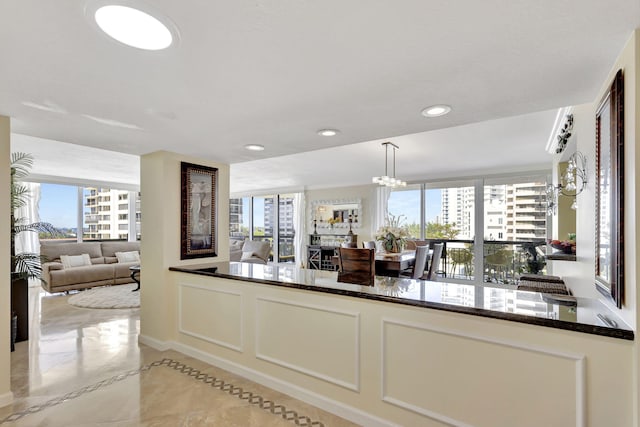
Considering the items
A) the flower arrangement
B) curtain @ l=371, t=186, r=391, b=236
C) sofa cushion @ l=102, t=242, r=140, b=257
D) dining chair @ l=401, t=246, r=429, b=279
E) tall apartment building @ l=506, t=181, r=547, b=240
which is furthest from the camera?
curtain @ l=371, t=186, r=391, b=236

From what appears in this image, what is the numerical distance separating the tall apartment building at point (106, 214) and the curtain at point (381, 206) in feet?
20.3

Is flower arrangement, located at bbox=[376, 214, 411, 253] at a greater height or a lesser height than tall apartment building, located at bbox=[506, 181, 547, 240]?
lesser

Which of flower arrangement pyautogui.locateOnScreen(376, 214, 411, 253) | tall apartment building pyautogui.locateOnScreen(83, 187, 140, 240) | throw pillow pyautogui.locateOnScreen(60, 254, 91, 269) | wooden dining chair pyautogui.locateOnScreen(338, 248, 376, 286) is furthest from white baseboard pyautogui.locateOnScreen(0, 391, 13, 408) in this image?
tall apartment building pyautogui.locateOnScreen(83, 187, 140, 240)

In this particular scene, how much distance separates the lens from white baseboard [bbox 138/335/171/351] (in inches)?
129

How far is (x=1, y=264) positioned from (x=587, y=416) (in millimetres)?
3606

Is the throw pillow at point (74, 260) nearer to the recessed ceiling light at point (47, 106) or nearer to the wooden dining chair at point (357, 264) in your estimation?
the recessed ceiling light at point (47, 106)

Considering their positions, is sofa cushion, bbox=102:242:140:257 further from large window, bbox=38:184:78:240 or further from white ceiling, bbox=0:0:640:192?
white ceiling, bbox=0:0:640:192

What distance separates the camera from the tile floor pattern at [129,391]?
2.13 metres

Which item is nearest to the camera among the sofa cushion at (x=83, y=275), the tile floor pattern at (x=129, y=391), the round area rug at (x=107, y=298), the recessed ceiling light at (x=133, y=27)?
the recessed ceiling light at (x=133, y=27)

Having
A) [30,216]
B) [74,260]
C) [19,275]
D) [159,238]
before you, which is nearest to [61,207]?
[30,216]

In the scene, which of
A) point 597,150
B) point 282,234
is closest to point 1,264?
point 597,150

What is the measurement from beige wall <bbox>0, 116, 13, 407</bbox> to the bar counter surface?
1480 millimetres

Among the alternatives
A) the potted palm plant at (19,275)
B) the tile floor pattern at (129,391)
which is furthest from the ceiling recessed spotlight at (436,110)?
the potted palm plant at (19,275)

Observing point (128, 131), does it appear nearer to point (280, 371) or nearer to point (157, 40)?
point (157, 40)
